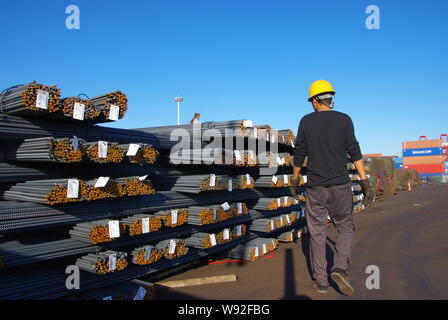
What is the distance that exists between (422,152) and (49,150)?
5308 centimetres

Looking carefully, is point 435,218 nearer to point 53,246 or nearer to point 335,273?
point 335,273

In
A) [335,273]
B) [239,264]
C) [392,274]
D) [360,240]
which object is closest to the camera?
[335,273]

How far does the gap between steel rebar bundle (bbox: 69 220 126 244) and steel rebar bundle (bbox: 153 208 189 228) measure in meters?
0.77

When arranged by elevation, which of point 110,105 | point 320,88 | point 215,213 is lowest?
point 215,213

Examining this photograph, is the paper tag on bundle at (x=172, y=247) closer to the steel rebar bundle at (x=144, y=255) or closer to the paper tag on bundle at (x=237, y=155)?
the steel rebar bundle at (x=144, y=255)

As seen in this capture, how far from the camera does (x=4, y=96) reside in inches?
134

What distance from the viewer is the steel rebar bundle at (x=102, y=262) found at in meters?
3.51

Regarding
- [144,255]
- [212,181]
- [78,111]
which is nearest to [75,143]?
[78,111]

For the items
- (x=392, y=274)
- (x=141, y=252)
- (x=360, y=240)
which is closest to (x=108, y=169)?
(x=141, y=252)

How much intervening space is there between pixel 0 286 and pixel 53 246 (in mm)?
560

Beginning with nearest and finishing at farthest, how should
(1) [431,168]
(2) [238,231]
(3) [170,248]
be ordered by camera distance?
(3) [170,248], (2) [238,231], (1) [431,168]

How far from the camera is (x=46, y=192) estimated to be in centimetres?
318

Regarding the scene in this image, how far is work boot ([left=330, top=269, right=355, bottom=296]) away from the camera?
370cm

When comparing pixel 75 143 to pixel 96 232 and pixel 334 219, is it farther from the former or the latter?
pixel 334 219
